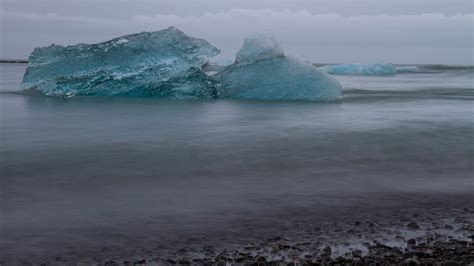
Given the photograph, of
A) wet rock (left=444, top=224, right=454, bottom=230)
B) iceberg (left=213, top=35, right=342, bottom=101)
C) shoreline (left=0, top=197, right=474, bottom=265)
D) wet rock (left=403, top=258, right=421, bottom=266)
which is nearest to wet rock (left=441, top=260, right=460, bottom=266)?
shoreline (left=0, top=197, right=474, bottom=265)

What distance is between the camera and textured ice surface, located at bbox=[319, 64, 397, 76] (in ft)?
109

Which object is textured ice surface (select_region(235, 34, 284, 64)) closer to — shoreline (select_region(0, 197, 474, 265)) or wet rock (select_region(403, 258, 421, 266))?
shoreline (select_region(0, 197, 474, 265))

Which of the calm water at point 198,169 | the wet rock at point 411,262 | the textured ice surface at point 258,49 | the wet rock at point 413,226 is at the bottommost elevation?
the wet rock at point 411,262

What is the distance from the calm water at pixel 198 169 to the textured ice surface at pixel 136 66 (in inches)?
90.7

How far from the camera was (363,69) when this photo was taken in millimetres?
33156

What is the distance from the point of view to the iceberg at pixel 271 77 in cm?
1317

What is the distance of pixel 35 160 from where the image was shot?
6.14 metres

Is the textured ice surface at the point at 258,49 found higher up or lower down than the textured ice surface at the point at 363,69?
lower down

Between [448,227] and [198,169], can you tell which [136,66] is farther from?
[448,227]

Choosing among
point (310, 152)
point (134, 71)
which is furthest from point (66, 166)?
point (134, 71)

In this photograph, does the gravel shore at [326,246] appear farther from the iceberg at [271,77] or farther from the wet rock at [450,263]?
the iceberg at [271,77]

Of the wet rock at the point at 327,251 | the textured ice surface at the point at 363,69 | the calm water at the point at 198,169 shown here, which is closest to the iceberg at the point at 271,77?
the calm water at the point at 198,169

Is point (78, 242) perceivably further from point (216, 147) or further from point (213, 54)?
point (213, 54)

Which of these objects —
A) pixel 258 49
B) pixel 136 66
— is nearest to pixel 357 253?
pixel 258 49
